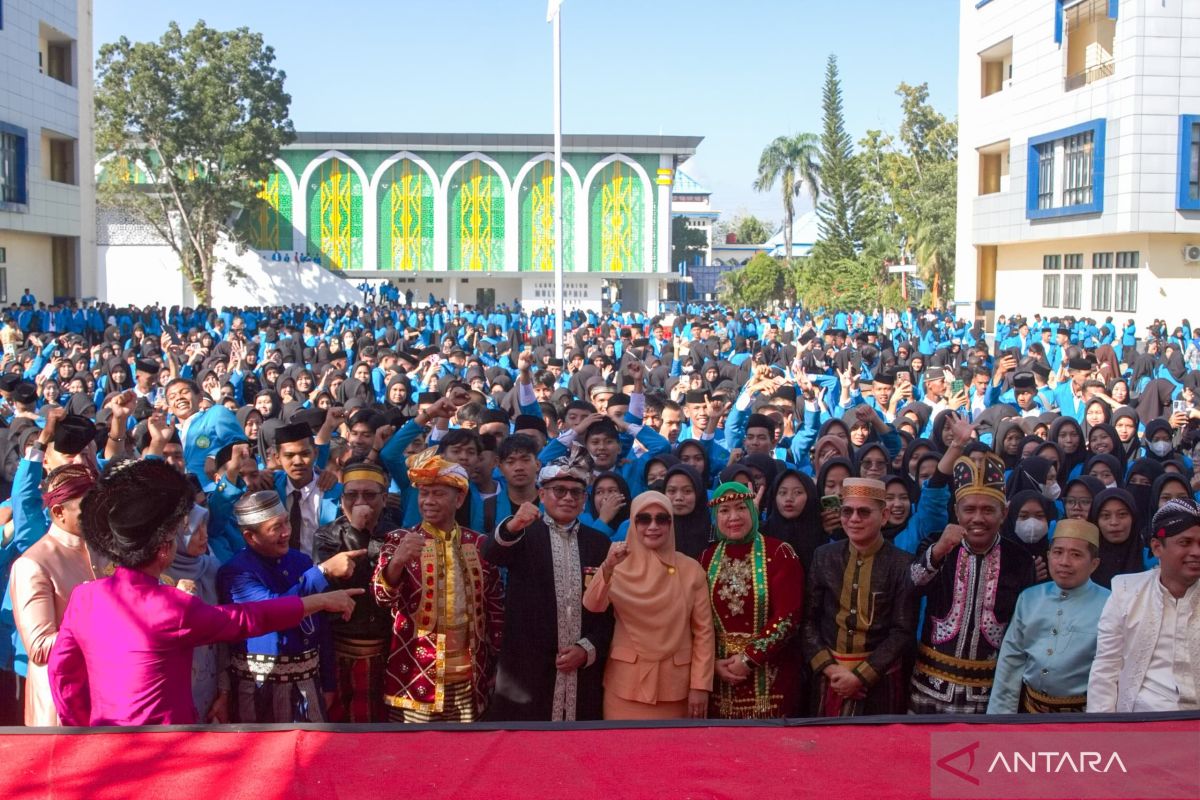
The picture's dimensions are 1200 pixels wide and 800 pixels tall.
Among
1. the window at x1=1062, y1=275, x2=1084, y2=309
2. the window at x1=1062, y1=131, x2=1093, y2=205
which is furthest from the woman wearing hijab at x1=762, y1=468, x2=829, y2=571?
the window at x1=1062, y1=275, x2=1084, y2=309

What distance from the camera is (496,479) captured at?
18.2 feet

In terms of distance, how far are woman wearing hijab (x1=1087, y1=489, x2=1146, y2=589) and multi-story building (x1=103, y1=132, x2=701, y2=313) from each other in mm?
36281

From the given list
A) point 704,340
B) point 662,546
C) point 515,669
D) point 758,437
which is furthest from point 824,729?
point 704,340

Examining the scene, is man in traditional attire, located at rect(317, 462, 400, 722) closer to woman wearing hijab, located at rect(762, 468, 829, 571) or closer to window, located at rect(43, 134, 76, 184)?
woman wearing hijab, located at rect(762, 468, 829, 571)

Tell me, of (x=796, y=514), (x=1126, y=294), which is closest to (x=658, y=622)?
(x=796, y=514)

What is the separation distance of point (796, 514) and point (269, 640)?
2.17 meters

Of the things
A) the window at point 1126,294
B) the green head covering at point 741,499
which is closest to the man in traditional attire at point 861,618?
the green head covering at point 741,499

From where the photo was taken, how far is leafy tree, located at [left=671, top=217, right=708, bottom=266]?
62.4m

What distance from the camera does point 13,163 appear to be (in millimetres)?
24625

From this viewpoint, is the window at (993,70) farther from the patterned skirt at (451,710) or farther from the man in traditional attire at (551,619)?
the patterned skirt at (451,710)

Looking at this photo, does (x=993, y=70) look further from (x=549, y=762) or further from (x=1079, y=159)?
(x=549, y=762)

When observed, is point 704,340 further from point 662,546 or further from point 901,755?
point 901,755

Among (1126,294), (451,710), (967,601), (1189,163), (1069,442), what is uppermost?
(1189,163)

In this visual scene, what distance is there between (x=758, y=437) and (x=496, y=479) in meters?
1.52
